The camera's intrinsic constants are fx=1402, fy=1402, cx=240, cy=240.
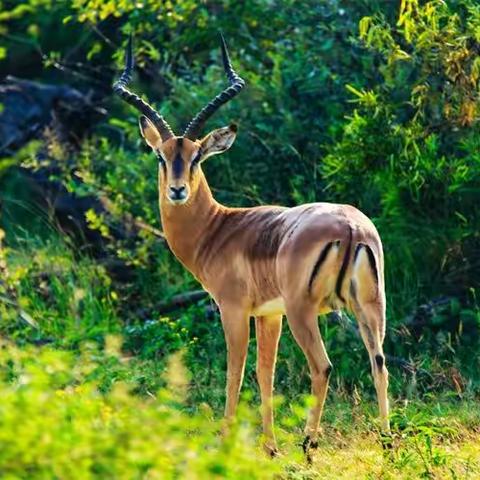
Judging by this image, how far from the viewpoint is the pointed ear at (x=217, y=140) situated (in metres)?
7.89

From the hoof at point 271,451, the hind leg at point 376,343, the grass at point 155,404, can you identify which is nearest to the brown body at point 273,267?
the hind leg at point 376,343

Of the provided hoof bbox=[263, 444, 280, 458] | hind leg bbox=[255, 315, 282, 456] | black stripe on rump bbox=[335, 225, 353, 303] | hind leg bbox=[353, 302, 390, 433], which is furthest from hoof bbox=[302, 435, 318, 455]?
hind leg bbox=[255, 315, 282, 456]

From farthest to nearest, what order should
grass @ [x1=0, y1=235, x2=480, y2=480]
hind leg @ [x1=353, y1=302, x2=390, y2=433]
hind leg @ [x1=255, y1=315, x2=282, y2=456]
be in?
hind leg @ [x1=255, y1=315, x2=282, y2=456] → hind leg @ [x1=353, y1=302, x2=390, y2=433] → grass @ [x1=0, y1=235, x2=480, y2=480]

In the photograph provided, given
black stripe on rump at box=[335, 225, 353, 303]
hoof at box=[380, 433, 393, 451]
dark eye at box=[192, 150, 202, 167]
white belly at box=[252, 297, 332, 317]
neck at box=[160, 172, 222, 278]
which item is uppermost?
dark eye at box=[192, 150, 202, 167]

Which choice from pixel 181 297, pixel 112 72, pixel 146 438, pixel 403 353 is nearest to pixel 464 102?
pixel 403 353

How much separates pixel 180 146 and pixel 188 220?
0.44 metres

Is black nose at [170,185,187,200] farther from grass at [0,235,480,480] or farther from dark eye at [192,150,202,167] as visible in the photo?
grass at [0,235,480,480]

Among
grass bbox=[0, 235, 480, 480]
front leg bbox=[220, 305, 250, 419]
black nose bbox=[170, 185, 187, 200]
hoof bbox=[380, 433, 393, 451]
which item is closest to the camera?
grass bbox=[0, 235, 480, 480]

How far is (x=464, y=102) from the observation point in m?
8.46

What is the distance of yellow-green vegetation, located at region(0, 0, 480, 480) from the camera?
7395mm

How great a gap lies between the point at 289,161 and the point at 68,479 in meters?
6.75

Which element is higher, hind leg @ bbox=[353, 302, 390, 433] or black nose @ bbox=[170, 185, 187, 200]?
black nose @ bbox=[170, 185, 187, 200]

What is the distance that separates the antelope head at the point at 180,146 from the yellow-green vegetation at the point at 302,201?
0.95 metres

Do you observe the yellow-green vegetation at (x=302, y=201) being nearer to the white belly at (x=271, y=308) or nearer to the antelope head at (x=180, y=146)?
the white belly at (x=271, y=308)
